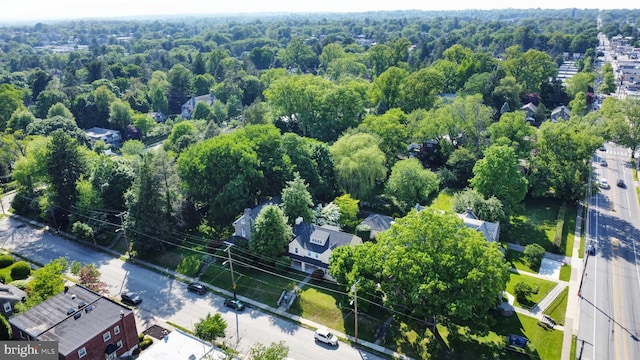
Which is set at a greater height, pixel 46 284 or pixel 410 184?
pixel 410 184

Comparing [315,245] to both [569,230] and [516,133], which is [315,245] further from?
[516,133]

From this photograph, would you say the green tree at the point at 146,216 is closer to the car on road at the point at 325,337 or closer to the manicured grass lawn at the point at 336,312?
A: the manicured grass lawn at the point at 336,312

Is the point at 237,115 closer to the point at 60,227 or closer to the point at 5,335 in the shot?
the point at 60,227

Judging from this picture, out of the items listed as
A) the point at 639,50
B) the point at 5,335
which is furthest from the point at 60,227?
the point at 639,50

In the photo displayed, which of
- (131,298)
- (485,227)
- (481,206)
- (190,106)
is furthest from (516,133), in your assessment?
(190,106)

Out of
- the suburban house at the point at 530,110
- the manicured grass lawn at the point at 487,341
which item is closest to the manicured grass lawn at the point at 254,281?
the manicured grass lawn at the point at 487,341

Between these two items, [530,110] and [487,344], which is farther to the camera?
[530,110]

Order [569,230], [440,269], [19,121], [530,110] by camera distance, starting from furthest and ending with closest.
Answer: [530,110] < [19,121] < [569,230] < [440,269]
